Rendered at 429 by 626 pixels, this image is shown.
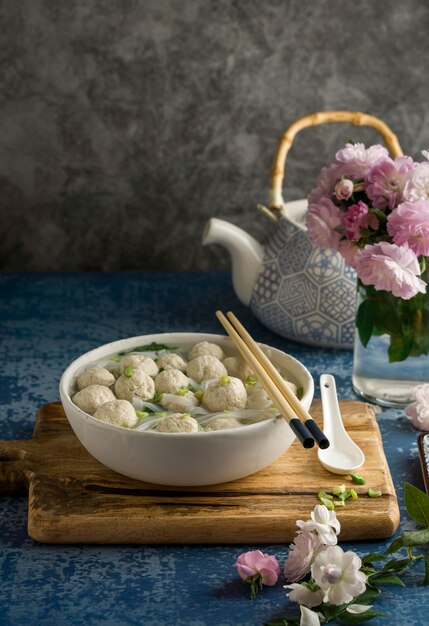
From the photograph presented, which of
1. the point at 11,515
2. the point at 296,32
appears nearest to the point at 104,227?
the point at 296,32

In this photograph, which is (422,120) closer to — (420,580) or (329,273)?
(329,273)

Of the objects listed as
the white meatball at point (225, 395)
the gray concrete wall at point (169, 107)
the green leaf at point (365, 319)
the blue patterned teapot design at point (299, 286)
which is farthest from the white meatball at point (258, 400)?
the gray concrete wall at point (169, 107)

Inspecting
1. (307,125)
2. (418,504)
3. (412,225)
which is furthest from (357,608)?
(307,125)

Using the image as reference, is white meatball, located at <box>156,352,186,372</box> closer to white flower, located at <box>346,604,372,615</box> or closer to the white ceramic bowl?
the white ceramic bowl

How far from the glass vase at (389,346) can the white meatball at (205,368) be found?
0.24 m

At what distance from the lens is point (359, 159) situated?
1.29 metres

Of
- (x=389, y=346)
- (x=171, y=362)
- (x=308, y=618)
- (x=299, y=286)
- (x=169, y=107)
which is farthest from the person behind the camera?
(x=169, y=107)

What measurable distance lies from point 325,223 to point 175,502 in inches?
16.9

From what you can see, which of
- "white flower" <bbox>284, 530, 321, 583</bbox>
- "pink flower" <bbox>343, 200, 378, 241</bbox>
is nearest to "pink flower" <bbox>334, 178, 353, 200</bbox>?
"pink flower" <bbox>343, 200, 378, 241</bbox>

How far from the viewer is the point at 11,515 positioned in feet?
3.78

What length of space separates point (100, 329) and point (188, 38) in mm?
580

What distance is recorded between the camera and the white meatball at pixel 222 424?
3.66 ft

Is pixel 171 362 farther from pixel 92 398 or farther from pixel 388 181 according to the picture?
pixel 388 181

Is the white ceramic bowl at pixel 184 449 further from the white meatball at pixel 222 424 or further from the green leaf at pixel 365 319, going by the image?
the green leaf at pixel 365 319
